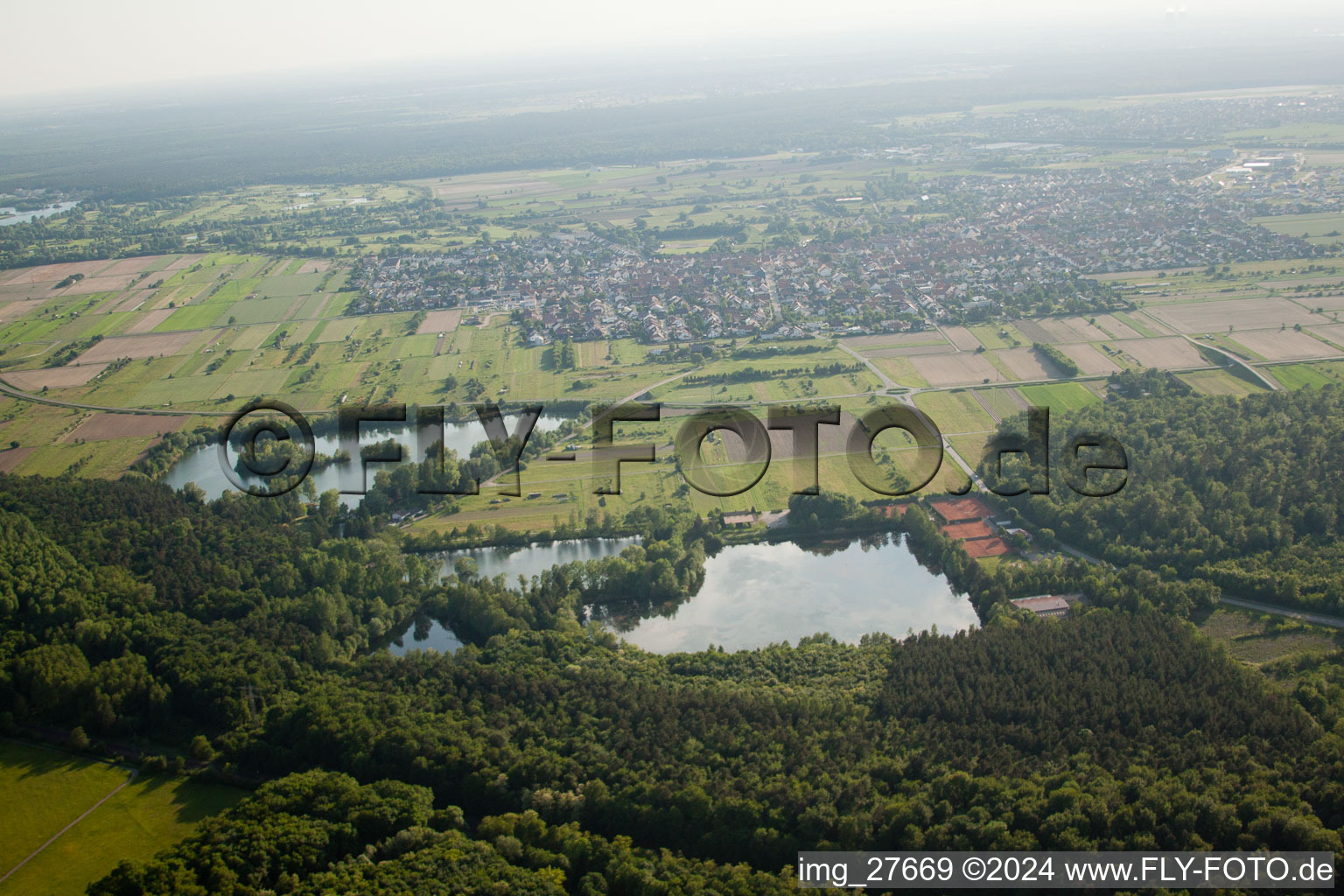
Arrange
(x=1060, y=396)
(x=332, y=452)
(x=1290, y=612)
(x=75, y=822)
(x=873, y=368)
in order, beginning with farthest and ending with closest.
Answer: (x=873, y=368) → (x=1060, y=396) → (x=332, y=452) → (x=1290, y=612) → (x=75, y=822)

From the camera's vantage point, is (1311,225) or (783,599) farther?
(1311,225)

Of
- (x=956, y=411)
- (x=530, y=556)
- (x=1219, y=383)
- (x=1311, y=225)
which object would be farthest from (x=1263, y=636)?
(x=1311, y=225)

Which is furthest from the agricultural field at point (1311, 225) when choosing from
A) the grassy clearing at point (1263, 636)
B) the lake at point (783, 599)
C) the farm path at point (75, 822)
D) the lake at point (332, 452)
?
the farm path at point (75, 822)

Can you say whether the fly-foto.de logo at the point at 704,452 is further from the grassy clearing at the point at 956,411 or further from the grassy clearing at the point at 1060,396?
the grassy clearing at the point at 1060,396

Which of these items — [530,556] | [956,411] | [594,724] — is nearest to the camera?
[594,724]

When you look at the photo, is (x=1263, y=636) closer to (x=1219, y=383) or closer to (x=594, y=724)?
(x=594, y=724)

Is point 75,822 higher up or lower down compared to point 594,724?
lower down

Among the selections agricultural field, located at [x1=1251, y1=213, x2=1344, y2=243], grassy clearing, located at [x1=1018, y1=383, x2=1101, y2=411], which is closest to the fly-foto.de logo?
grassy clearing, located at [x1=1018, y1=383, x2=1101, y2=411]
